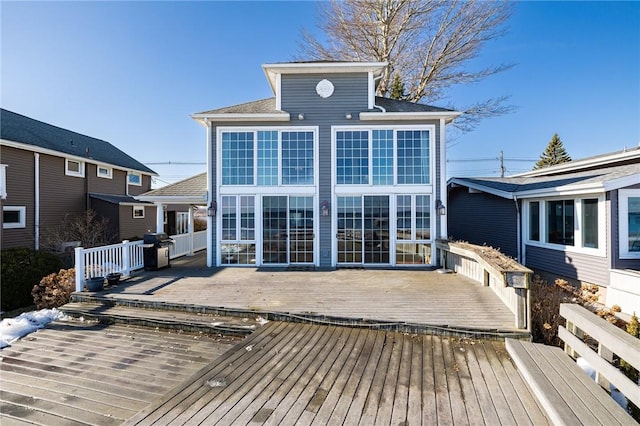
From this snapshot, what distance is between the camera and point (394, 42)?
44.7ft

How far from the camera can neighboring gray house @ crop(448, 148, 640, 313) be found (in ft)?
21.3

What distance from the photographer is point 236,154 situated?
868 cm

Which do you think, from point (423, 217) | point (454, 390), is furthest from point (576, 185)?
point (454, 390)

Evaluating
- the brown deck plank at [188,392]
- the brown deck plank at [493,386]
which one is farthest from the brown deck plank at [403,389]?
the brown deck plank at [188,392]

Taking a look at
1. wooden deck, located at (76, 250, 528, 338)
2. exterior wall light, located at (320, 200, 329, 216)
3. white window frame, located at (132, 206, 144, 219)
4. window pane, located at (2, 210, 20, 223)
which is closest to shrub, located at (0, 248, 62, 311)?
window pane, located at (2, 210, 20, 223)

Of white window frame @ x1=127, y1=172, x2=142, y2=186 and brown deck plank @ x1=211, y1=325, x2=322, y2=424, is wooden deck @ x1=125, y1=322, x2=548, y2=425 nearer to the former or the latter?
brown deck plank @ x1=211, y1=325, x2=322, y2=424

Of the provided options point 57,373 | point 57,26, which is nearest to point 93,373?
point 57,373

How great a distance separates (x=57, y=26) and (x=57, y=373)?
9.61 metres

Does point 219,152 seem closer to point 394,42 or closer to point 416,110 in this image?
point 416,110

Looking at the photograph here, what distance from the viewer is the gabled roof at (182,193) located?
8.59 meters

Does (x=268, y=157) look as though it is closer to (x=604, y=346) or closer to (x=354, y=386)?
(x=354, y=386)

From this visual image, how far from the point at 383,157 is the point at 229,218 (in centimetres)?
507

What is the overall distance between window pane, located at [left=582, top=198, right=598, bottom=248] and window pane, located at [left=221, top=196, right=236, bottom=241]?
31.4 feet

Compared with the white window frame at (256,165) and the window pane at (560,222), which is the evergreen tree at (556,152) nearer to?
the window pane at (560,222)
